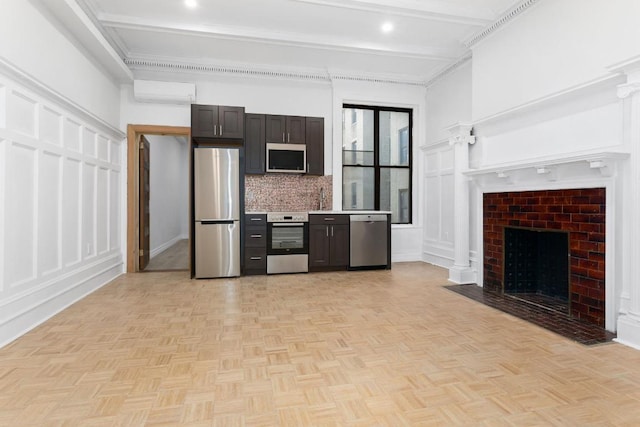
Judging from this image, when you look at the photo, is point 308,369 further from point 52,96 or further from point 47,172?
point 52,96

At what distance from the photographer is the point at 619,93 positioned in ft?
9.37

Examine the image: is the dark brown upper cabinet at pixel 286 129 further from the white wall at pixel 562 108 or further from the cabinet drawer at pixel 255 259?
the white wall at pixel 562 108

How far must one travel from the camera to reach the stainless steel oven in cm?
542

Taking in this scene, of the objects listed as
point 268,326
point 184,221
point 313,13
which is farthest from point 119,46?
point 184,221

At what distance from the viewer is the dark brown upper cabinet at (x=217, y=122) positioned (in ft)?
17.1

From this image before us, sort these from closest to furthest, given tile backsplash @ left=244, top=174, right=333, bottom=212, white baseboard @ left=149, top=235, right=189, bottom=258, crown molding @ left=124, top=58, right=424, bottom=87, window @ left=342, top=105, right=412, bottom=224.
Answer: crown molding @ left=124, top=58, right=424, bottom=87
tile backsplash @ left=244, top=174, right=333, bottom=212
window @ left=342, top=105, right=412, bottom=224
white baseboard @ left=149, top=235, right=189, bottom=258

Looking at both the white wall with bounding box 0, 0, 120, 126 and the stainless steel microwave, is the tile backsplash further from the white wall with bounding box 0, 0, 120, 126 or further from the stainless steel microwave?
the white wall with bounding box 0, 0, 120, 126

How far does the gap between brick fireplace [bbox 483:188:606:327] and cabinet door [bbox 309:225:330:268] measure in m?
2.58

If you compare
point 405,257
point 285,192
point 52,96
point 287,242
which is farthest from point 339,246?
point 52,96

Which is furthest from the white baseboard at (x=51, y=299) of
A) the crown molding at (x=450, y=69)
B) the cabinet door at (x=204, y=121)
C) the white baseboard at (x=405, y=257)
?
the crown molding at (x=450, y=69)

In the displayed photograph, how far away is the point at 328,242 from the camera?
5.60 m

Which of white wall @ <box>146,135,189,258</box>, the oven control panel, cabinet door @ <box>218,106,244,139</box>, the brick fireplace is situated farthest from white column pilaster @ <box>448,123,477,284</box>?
white wall @ <box>146,135,189,258</box>

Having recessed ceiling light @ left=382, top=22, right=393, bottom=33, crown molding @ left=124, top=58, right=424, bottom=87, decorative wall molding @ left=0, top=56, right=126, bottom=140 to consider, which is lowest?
decorative wall molding @ left=0, top=56, right=126, bottom=140

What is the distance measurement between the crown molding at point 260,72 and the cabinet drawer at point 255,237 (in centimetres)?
255
